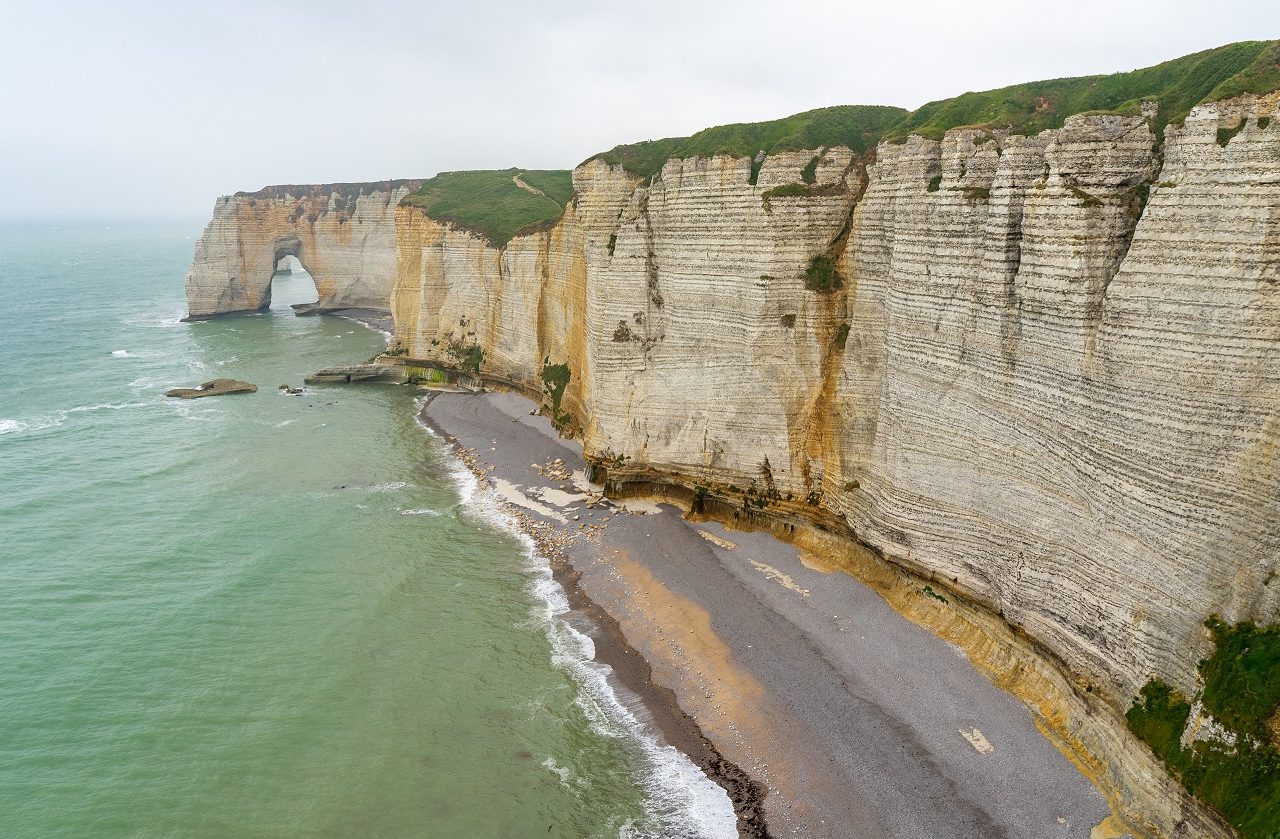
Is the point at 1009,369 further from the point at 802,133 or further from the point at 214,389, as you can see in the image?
the point at 214,389

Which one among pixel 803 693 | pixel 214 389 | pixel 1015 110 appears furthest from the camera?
pixel 214 389

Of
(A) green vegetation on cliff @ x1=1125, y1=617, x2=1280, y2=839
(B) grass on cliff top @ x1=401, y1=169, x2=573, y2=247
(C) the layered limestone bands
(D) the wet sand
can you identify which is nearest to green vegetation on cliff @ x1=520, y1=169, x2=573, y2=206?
(B) grass on cliff top @ x1=401, y1=169, x2=573, y2=247

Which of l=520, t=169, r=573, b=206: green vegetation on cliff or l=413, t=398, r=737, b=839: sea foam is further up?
l=520, t=169, r=573, b=206: green vegetation on cliff

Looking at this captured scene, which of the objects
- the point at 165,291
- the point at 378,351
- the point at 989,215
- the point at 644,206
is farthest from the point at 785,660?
the point at 165,291

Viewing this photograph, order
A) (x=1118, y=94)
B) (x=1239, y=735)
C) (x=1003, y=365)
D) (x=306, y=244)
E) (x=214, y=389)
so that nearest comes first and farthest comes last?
(x=1239, y=735), (x=1003, y=365), (x=1118, y=94), (x=214, y=389), (x=306, y=244)

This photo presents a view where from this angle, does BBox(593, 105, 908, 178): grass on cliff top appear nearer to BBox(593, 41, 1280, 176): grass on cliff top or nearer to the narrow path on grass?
BBox(593, 41, 1280, 176): grass on cliff top

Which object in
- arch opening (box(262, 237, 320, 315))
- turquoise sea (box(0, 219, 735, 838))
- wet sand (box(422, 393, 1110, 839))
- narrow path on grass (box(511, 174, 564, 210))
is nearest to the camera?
wet sand (box(422, 393, 1110, 839))

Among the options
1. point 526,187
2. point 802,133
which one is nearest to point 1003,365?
point 802,133

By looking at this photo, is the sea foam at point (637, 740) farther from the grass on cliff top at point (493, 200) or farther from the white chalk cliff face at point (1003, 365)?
the grass on cliff top at point (493, 200)

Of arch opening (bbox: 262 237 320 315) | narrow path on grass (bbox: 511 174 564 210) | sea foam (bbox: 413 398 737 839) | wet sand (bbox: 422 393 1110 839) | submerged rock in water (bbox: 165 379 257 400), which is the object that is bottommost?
sea foam (bbox: 413 398 737 839)
